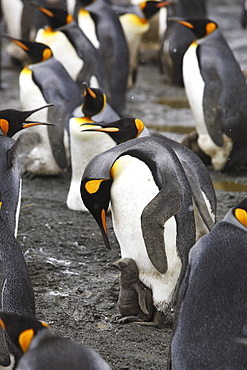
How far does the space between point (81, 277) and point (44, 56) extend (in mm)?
2596

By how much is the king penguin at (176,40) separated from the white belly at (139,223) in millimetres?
5680

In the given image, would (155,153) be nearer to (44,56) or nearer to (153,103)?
(44,56)

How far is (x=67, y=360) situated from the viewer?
8.46ft

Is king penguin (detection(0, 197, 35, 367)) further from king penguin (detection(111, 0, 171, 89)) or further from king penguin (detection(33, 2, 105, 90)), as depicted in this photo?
king penguin (detection(111, 0, 171, 89))

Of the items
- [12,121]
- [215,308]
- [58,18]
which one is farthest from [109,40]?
[215,308]

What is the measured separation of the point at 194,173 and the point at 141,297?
0.82 metres

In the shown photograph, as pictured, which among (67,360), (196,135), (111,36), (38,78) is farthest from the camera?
(111,36)

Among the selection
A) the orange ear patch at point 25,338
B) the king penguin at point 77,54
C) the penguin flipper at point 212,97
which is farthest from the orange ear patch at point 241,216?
the king penguin at point 77,54

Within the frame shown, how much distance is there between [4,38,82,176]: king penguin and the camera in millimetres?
6008

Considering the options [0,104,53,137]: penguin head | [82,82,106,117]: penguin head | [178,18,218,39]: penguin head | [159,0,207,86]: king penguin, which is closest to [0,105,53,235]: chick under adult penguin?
[0,104,53,137]: penguin head

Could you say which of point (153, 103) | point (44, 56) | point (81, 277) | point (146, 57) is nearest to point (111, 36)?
point (153, 103)

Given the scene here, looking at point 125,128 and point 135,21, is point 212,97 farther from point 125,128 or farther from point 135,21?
point 135,21

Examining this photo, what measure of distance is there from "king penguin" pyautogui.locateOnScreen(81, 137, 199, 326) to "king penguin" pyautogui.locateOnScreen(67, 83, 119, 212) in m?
1.45

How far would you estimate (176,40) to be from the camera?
9.56 meters
